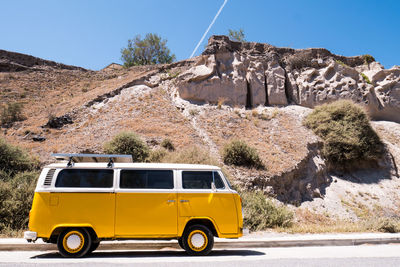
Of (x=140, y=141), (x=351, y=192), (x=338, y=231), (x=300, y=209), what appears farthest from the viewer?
(x=351, y=192)

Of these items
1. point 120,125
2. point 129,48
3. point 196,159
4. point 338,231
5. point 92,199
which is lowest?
point 338,231

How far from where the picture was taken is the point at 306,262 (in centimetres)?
579

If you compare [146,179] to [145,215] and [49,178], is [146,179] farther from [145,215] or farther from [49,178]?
[49,178]

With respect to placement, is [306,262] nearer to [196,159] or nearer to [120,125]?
[196,159]

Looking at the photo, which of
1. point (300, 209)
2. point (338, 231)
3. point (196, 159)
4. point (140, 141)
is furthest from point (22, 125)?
point (338, 231)

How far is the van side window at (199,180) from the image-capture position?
681cm

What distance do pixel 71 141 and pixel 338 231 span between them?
50.2ft

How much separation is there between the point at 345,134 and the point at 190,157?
11031 mm

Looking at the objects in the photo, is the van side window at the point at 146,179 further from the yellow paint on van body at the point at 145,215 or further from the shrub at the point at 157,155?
the shrub at the point at 157,155

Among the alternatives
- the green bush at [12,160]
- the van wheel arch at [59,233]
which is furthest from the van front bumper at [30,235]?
the green bush at [12,160]

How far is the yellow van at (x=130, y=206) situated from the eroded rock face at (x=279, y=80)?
18.2 metres

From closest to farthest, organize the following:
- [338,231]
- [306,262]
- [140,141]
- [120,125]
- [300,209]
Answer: [306,262]
[338,231]
[300,209]
[140,141]
[120,125]

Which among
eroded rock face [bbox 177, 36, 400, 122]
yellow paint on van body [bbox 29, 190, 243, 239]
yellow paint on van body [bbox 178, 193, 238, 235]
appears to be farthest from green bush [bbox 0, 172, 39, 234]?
eroded rock face [bbox 177, 36, 400, 122]

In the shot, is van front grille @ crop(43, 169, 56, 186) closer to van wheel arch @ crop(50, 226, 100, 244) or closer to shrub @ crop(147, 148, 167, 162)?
van wheel arch @ crop(50, 226, 100, 244)
